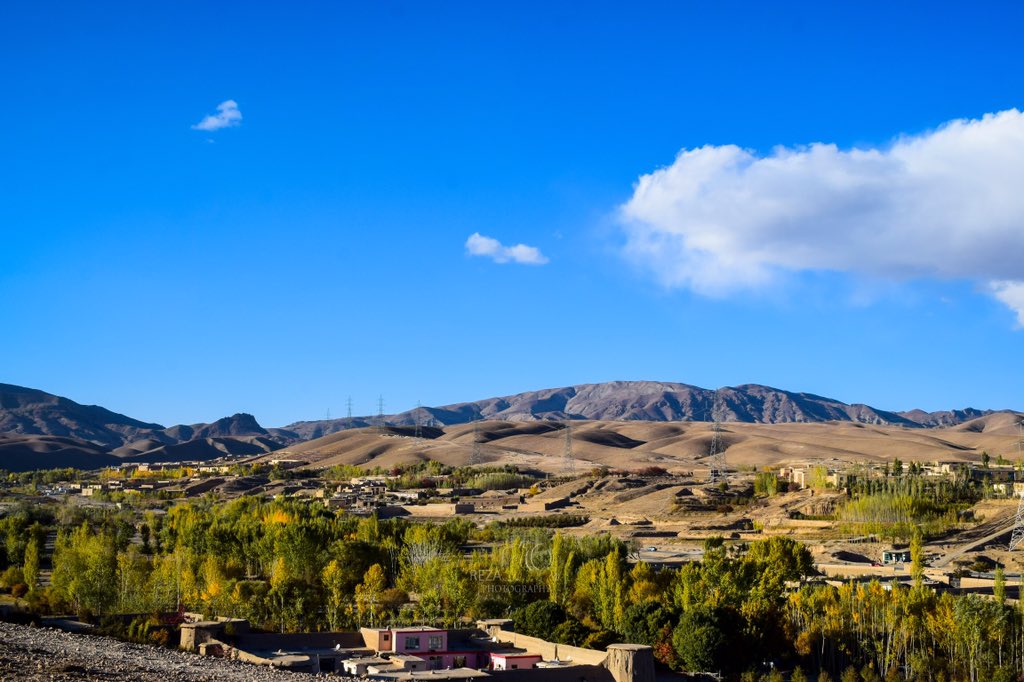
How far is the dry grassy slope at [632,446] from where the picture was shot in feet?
462

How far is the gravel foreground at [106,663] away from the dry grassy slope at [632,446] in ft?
318

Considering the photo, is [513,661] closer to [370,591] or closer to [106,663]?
[106,663]

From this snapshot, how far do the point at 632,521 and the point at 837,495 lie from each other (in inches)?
514

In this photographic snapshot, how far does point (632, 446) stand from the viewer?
176 meters

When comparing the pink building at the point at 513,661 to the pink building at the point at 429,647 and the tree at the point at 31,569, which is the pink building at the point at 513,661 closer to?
the pink building at the point at 429,647

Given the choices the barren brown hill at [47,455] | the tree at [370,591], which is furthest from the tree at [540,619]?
the barren brown hill at [47,455]

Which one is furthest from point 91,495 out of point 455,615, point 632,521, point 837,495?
point 455,615

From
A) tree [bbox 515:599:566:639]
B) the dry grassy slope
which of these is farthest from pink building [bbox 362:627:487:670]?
the dry grassy slope

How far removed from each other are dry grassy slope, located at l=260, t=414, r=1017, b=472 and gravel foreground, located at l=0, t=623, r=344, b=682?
96904mm

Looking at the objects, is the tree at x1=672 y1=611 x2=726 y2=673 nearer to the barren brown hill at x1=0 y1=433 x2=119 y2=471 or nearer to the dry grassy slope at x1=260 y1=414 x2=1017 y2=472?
the dry grassy slope at x1=260 y1=414 x2=1017 y2=472

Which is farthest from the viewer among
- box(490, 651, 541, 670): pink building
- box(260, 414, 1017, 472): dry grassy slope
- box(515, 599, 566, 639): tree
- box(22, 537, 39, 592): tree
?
box(260, 414, 1017, 472): dry grassy slope

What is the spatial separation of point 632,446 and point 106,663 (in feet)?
506

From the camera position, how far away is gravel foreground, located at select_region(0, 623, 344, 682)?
2242cm

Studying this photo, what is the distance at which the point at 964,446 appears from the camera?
17512 cm
